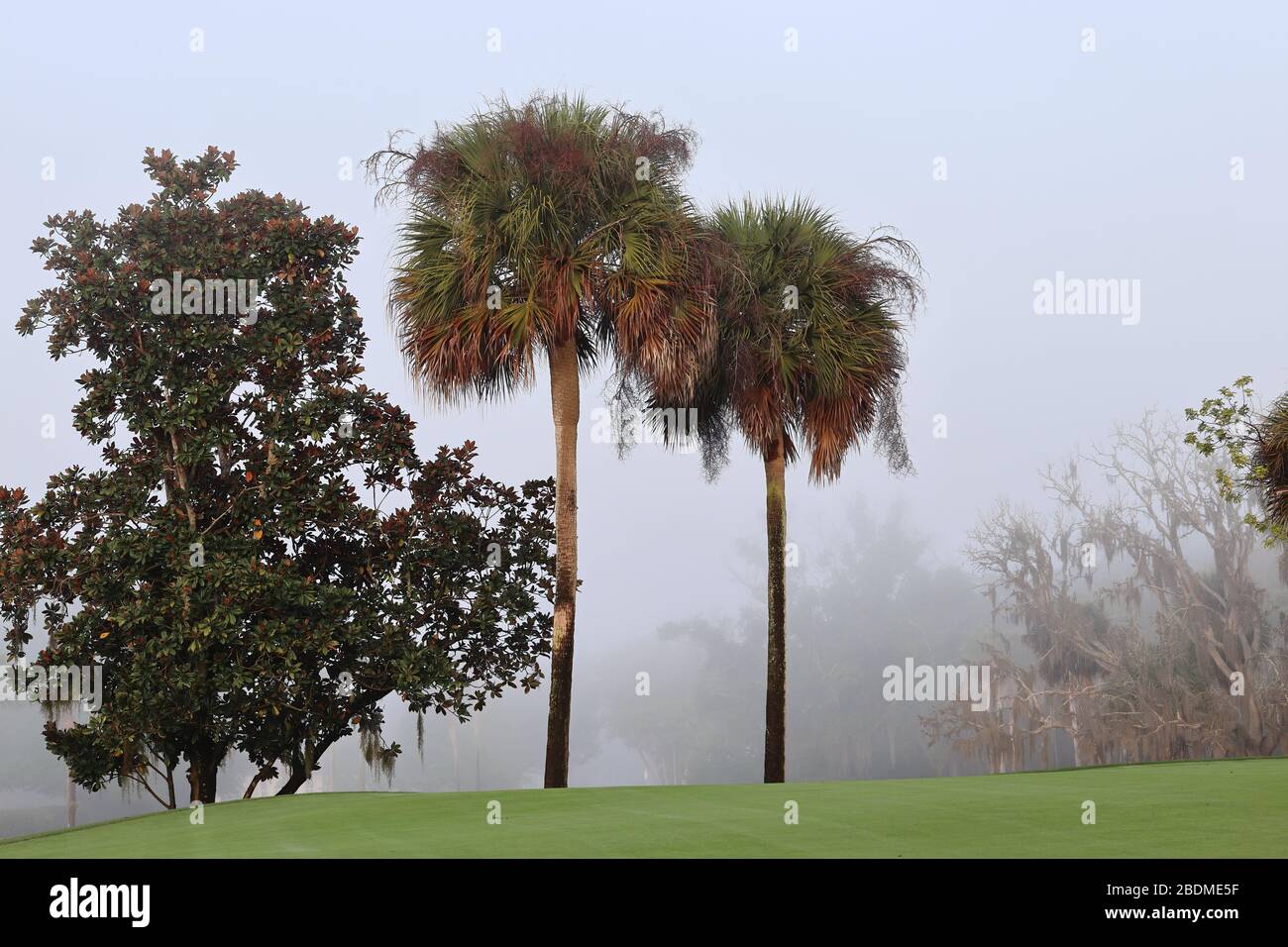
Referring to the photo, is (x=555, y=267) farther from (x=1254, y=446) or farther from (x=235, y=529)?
(x=1254, y=446)

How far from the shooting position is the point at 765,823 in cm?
1055

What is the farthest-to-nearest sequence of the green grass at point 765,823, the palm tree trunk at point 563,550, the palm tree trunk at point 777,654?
the palm tree trunk at point 777,654 < the palm tree trunk at point 563,550 < the green grass at point 765,823

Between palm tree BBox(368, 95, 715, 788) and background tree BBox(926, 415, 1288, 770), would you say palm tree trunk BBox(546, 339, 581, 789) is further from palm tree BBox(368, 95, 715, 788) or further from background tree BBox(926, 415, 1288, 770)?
background tree BBox(926, 415, 1288, 770)

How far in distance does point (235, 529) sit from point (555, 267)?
6661 millimetres

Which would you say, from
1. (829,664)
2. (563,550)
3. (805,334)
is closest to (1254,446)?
(805,334)

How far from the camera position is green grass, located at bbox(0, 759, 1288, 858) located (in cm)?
891

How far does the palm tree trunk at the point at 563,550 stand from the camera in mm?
18688

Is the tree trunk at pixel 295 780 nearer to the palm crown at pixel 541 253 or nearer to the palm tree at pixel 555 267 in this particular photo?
the palm tree at pixel 555 267

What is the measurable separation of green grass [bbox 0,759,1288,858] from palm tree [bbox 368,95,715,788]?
5558 millimetres

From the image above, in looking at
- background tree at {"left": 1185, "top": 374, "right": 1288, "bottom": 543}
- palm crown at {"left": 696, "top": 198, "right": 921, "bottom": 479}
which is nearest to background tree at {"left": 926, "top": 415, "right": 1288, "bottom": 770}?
background tree at {"left": 1185, "top": 374, "right": 1288, "bottom": 543}

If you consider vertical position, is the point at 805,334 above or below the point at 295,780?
above

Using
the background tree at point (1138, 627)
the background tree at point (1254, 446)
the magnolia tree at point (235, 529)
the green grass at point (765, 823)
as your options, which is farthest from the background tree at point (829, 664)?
the green grass at point (765, 823)

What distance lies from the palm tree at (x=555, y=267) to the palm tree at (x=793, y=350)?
2.27m
